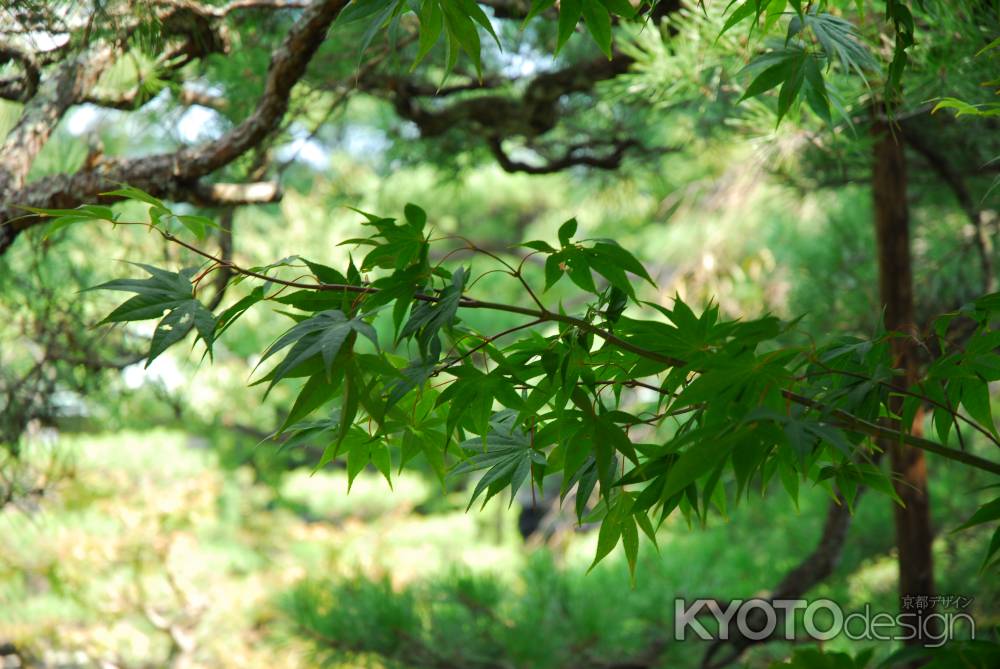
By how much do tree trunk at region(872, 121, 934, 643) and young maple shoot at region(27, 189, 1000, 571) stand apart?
0.62m

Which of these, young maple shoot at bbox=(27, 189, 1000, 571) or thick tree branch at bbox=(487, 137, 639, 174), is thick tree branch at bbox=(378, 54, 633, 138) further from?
young maple shoot at bbox=(27, 189, 1000, 571)

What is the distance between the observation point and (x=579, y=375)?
437 millimetres

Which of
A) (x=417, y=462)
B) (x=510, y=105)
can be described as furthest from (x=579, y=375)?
(x=417, y=462)

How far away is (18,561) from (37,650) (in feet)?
1.38

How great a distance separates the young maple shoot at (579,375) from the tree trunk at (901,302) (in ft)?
2.02

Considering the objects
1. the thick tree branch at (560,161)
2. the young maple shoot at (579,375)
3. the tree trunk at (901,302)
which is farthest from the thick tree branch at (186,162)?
the tree trunk at (901,302)

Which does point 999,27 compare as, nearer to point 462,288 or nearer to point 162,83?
point 462,288

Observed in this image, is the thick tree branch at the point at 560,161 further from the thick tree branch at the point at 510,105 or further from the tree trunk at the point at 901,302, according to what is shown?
the tree trunk at the point at 901,302

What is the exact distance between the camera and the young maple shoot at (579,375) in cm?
36

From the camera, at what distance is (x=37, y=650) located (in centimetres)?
299

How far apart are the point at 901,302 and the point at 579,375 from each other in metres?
0.77

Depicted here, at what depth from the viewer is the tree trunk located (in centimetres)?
103

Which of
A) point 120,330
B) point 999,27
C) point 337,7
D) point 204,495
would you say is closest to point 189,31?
point 337,7

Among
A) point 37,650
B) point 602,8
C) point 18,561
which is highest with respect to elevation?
point 602,8
